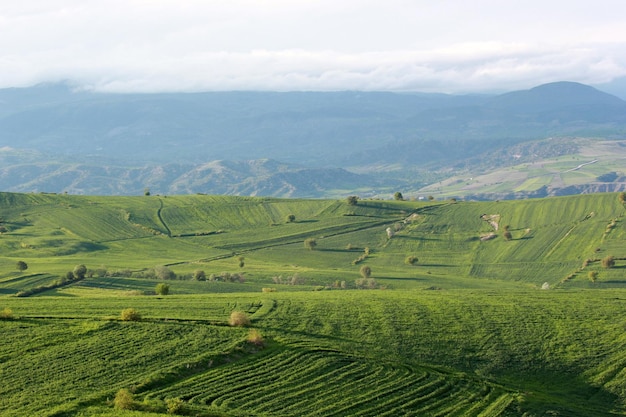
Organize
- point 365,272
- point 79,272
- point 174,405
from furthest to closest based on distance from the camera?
point 365,272 < point 79,272 < point 174,405

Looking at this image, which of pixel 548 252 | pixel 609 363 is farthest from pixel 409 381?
pixel 548 252

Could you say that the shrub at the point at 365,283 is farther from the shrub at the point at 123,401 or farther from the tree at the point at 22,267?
the shrub at the point at 123,401

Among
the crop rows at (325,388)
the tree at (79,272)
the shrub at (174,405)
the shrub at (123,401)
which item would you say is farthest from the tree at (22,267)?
the shrub at (174,405)

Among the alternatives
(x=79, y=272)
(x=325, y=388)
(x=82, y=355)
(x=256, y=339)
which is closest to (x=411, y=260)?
(x=79, y=272)

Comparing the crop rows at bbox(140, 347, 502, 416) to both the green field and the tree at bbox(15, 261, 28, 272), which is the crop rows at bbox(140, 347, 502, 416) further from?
the tree at bbox(15, 261, 28, 272)

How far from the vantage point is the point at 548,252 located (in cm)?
17225

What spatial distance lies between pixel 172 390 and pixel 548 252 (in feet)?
438

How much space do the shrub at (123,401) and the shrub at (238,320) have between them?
19970mm

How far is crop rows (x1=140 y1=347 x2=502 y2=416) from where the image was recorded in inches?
2120

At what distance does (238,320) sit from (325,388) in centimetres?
1592

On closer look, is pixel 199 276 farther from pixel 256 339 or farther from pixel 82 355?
pixel 82 355

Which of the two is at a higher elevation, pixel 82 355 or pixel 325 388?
pixel 82 355

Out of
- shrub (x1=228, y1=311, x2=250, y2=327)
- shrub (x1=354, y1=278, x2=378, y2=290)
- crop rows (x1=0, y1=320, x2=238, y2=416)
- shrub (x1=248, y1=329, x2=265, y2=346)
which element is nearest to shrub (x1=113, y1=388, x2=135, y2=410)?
crop rows (x1=0, y1=320, x2=238, y2=416)

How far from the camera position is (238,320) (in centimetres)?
7125
